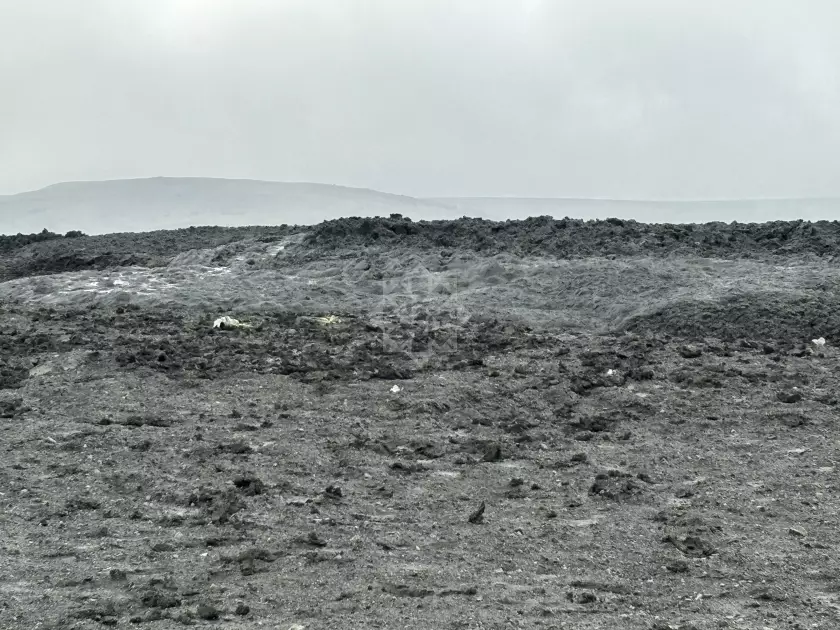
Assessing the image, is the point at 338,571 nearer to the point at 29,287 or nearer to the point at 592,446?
the point at 592,446

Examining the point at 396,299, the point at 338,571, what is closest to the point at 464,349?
the point at 396,299

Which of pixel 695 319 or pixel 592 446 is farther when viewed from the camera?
pixel 695 319

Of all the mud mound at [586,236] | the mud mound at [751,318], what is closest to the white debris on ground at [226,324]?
the mud mound at [751,318]

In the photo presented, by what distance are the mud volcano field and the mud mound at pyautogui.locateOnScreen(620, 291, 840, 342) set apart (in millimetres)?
38

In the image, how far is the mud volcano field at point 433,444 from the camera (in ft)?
14.7

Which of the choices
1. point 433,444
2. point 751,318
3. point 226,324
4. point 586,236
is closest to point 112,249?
point 226,324

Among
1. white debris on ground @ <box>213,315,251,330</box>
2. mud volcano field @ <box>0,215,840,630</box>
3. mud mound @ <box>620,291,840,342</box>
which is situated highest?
mud mound @ <box>620,291,840,342</box>

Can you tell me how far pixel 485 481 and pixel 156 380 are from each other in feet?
12.5

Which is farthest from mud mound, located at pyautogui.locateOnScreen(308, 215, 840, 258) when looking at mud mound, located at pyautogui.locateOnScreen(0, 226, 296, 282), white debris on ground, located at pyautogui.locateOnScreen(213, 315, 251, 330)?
white debris on ground, located at pyautogui.locateOnScreen(213, 315, 251, 330)

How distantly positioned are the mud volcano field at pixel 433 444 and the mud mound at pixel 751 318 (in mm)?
38

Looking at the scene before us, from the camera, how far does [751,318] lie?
10.8 m

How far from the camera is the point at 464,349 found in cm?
1018

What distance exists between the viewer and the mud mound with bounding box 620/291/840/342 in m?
10.5

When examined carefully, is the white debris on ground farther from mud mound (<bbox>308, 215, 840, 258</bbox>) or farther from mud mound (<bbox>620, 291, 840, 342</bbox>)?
mud mound (<bbox>308, 215, 840, 258</bbox>)
